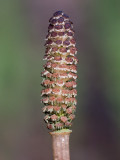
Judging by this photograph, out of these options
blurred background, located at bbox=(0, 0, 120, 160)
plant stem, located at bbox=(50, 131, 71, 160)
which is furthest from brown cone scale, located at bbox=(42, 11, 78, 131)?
blurred background, located at bbox=(0, 0, 120, 160)

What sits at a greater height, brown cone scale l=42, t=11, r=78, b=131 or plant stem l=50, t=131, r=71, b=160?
brown cone scale l=42, t=11, r=78, b=131

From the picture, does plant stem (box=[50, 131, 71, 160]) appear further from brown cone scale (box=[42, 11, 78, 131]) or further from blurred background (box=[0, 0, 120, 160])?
blurred background (box=[0, 0, 120, 160])

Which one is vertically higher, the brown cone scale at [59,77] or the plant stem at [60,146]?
the brown cone scale at [59,77]
